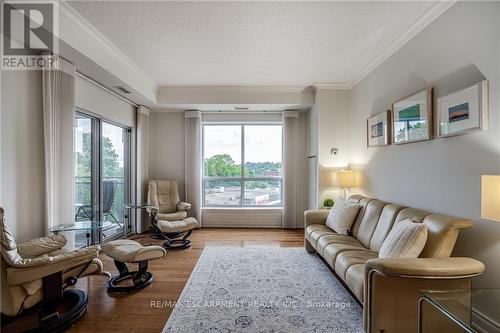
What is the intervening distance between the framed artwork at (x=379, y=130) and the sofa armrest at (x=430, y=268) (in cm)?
176

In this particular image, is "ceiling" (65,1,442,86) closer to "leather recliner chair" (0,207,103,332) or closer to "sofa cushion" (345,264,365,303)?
"leather recliner chair" (0,207,103,332)

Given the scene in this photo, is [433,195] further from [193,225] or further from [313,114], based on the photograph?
[193,225]

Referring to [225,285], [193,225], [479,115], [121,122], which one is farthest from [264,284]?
[121,122]

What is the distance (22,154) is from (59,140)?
0.36 m

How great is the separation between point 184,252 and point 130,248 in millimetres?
1195

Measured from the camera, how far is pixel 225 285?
2.64m

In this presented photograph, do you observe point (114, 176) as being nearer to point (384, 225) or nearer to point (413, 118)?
point (384, 225)

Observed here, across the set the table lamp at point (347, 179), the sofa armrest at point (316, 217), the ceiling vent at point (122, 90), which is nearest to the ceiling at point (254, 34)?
the ceiling vent at point (122, 90)

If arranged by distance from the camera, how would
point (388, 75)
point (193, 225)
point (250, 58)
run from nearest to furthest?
point (388, 75)
point (250, 58)
point (193, 225)

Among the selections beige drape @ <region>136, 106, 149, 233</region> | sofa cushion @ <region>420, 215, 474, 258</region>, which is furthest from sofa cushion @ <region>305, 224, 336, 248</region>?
beige drape @ <region>136, 106, 149, 233</region>

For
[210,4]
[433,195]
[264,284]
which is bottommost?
[264,284]

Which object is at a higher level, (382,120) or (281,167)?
(382,120)

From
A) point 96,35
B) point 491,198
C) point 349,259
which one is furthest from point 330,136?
point 96,35

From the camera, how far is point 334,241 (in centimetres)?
279
